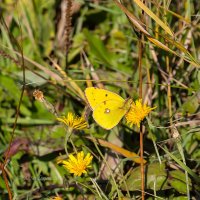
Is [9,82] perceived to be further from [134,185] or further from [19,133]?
[134,185]

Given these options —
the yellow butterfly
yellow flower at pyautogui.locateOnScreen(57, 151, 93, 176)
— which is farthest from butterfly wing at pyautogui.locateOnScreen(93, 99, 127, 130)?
yellow flower at pyautogui.locateOnScreen(57, 151, 93, 176)

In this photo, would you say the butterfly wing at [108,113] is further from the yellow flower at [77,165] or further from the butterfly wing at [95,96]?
the yellow flower at [77,165]

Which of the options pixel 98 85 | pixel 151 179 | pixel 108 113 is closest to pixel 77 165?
pixel 108 113

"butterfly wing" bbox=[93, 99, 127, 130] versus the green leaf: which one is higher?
"butterfly wing" bbox=[93, 99, 127, 130]

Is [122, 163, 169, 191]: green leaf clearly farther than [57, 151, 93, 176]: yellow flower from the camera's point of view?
Yes

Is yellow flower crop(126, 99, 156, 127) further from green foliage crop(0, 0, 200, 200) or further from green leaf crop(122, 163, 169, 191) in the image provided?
green leaf crop(122, 163, 169, 191)

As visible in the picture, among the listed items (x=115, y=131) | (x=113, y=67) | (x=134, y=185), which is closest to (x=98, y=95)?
(x=134, y=185)

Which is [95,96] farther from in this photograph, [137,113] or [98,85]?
[98,85]

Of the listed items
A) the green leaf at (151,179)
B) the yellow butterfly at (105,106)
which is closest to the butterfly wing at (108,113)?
the yellow butterfly at (105,106)

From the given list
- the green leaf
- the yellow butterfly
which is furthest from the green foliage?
the yellow butterfly

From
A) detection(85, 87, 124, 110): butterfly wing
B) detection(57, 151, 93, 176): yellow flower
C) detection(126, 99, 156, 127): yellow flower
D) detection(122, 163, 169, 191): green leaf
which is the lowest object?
detection(122, 163, 169, 191): green leaf
